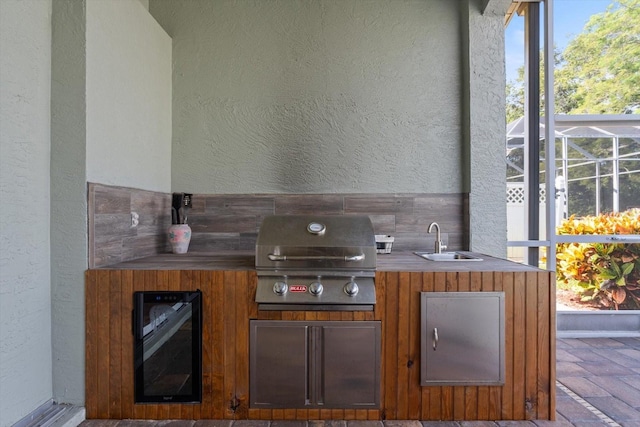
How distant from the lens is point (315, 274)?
2.20 metres

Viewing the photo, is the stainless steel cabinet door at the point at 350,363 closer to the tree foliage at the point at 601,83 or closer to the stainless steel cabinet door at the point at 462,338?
the stainless steel cabinet door at the point at 462,338

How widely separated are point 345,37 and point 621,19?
8.74 feet

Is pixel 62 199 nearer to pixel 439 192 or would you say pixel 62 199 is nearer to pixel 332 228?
pixel 332 228

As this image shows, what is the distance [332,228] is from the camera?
231 centimetres

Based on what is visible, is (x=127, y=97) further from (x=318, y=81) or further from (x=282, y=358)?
(x=282, y=358)

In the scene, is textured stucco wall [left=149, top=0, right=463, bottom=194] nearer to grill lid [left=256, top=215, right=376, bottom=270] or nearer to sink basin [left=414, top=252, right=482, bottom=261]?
sink basin [left=414, top=252, right=482, bottom=261]

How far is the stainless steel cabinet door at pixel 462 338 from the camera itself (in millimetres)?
2197

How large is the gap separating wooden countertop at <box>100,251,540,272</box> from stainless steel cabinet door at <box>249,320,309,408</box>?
0.39m

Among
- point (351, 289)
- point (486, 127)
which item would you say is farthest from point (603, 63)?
point (351, 289)

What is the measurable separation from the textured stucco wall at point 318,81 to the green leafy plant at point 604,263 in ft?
5.19

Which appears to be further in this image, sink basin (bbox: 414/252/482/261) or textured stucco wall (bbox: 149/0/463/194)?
textured stucco wall (bbox: 149/0/463/194)

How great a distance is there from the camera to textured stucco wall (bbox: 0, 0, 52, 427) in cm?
189

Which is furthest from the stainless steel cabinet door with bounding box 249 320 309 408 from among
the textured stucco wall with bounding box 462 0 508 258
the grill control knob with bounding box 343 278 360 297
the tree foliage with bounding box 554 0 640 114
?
the tree foliage with bounding box 554 0 640 114

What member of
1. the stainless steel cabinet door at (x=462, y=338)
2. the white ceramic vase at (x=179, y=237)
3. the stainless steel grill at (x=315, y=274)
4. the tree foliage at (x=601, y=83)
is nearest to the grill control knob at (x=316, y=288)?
the stainless steel grill at (x=315, y=274)
